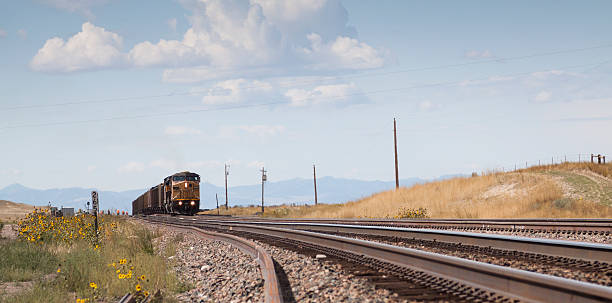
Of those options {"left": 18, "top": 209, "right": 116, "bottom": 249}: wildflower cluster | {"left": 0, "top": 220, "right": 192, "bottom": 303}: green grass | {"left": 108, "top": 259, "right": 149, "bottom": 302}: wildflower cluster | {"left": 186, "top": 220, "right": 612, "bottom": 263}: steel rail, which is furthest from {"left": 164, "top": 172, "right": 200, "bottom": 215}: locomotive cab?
{"left": 108, "top": 259, "right": 149, "bottom": 302}: wildflower cluster

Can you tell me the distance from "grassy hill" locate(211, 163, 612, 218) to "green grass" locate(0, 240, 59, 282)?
1828 cm

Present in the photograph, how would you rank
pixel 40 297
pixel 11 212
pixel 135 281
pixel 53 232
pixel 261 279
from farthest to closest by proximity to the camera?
pixel 11 212, pixel 53 232, pixel 135 281, pixel 261 279, pixel 40 297

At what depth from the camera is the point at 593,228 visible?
14047 mm

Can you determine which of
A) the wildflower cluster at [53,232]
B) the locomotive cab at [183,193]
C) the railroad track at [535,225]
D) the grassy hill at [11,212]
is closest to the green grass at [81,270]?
the wildflower cluster at [53,232]

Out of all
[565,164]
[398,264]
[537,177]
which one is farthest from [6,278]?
[565,164]

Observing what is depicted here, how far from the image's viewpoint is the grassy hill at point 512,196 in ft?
80.9

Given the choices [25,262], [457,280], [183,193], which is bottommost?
[25,262]

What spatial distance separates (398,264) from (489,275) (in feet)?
→ 8.05

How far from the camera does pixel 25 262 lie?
12688 mm

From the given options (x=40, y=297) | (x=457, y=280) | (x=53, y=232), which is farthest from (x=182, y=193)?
(x=457, y=280)

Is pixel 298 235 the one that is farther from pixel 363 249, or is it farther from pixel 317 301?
pixel 317 301

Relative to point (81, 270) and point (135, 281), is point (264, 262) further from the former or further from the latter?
point (81, 270)

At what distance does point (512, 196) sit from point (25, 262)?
24713 millimetres

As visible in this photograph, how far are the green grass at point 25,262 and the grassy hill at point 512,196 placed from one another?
18.3 m
